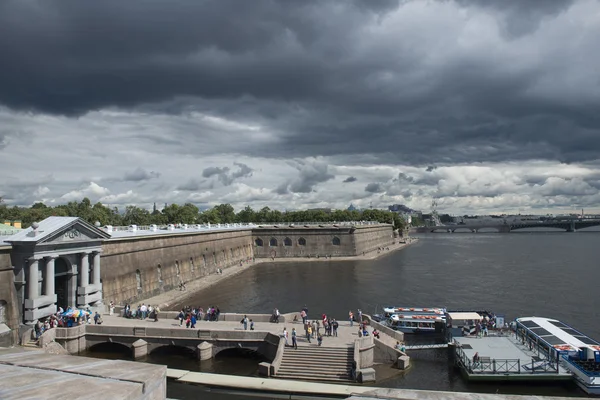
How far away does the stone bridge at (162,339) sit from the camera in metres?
28.8

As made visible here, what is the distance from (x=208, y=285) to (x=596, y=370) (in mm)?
41805

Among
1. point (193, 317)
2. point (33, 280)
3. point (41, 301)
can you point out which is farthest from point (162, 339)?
point (33, 280)

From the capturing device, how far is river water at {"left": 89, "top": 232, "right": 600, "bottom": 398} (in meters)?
27.7

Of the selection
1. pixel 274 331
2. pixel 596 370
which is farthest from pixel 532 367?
pixel 274 331

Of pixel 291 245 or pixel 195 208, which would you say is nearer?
pixel 291 245

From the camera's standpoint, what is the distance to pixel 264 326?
102 feet

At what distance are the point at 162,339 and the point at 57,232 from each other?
945 cm

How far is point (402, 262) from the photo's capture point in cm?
9050

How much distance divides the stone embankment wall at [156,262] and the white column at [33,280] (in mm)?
9320

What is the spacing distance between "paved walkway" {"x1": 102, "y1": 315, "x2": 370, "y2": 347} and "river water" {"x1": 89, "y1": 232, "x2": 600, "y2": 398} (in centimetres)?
353

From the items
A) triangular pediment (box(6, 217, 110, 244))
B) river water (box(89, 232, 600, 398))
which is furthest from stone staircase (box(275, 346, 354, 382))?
triangular pediment (box(6, 217, 110, 244))

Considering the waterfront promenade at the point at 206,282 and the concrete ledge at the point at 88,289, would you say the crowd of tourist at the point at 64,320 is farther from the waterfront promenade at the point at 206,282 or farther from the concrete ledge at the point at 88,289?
the waterfront promenade at the point at 206,282

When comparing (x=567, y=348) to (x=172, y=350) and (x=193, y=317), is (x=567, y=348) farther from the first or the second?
(x=172, y=350)

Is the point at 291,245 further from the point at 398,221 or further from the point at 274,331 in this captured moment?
the point at 398,221
